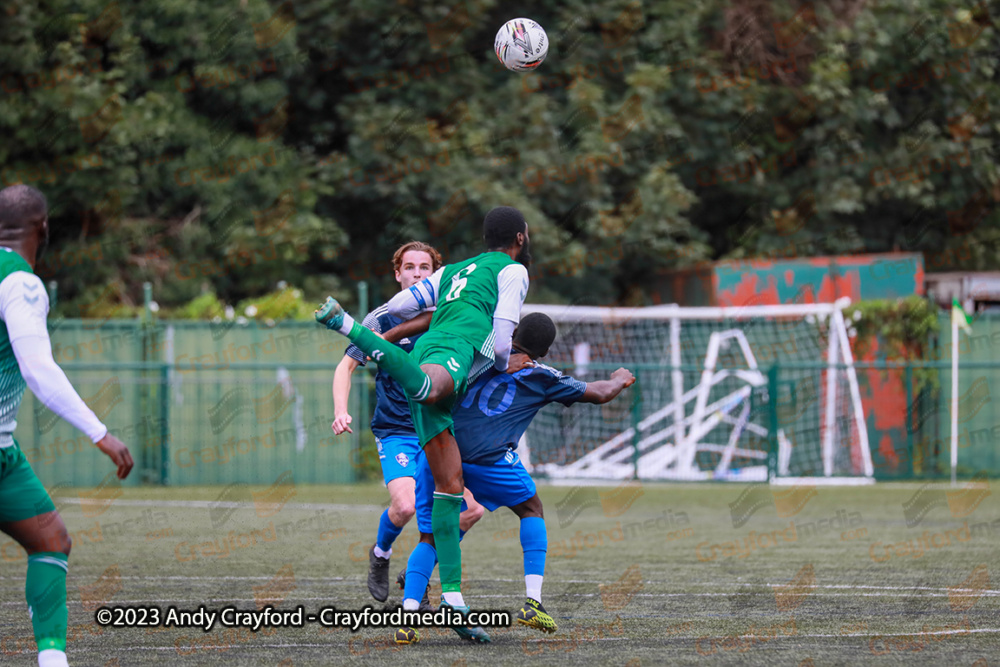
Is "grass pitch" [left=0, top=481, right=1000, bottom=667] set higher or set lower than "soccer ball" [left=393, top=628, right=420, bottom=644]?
lower

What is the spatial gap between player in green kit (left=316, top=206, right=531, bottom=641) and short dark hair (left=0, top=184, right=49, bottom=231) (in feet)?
5.87

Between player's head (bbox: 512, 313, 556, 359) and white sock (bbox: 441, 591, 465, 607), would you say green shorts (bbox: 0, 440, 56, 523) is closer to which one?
white sock (bbox: 441, 591, 465, 607)

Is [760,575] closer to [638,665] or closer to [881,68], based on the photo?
[638,665]

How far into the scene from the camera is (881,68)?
26891 millimetres

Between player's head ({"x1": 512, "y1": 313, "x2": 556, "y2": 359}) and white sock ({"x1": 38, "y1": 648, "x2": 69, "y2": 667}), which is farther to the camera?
player's head ({"x1": 512, "y1": 313, "x2": 556, "y2": 359})

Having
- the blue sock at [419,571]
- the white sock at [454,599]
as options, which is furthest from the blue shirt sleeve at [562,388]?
the white sock at [454,599]

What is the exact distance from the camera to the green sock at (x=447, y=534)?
645 centimetres

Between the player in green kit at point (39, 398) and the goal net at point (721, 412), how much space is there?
51.4ft

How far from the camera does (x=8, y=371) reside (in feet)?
16.2

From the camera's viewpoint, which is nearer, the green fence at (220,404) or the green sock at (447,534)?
the green sock at (447,534)

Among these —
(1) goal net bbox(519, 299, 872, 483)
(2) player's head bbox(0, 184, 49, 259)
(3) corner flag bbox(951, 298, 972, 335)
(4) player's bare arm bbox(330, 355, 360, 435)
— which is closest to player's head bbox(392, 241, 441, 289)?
(4) player's bare arm bbox(330, 355, 360, 435)

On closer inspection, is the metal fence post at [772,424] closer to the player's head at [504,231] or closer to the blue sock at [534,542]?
the blue sock at [534,542]

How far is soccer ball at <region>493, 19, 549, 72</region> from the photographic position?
Result: 392 inches

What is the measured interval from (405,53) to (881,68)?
32.1 feet
